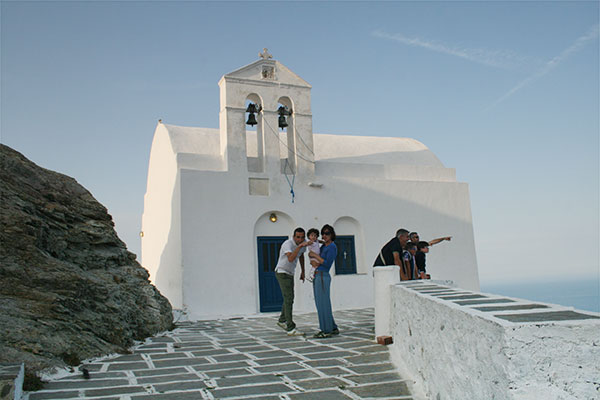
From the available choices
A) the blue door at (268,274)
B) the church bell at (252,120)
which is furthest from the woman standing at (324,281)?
the church bell at (252,120)

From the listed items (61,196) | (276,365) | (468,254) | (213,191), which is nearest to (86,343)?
(276,365)

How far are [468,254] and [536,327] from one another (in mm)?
12054

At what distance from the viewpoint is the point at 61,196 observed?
769cm

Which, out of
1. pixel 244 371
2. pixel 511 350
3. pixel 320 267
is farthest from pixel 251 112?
pixel 511 350

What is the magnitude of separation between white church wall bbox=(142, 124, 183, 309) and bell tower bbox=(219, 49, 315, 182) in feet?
5.19

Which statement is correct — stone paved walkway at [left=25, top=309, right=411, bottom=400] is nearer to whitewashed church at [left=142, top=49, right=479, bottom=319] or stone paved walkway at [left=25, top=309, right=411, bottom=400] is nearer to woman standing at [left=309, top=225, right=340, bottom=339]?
woman standing at [left=309, top=225, right=340, bottom=339]

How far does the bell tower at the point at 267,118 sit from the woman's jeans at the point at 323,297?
5348 millimetres

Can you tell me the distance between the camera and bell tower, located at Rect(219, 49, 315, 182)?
11.5 metres

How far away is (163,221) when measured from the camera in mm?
12773

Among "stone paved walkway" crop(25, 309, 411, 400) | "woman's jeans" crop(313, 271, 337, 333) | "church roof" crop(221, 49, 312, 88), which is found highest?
"church roof" crop(221, 49, 312, 88)

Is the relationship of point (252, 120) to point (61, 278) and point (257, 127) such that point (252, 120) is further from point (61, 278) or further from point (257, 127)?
point (61, 278)

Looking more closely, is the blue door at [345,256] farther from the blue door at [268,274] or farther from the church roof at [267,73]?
the church roof at [267,73]

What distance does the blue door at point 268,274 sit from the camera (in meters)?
11.2

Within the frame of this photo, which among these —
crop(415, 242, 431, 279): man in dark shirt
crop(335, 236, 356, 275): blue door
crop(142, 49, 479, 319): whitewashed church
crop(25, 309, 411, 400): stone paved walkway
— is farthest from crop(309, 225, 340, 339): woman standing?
crop(335, 236, 356, 275): blue door
